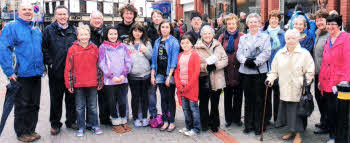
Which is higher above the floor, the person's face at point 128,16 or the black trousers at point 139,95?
the person's face at point 128,16

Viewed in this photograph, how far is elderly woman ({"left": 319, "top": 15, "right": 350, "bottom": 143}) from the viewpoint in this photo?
4078 mm

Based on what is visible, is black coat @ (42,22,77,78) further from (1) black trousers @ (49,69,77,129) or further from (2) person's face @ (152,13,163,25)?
(2) person's face @ (152,13,163,25)

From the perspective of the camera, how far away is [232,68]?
199 inches

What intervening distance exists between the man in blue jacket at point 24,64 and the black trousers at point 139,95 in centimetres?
151

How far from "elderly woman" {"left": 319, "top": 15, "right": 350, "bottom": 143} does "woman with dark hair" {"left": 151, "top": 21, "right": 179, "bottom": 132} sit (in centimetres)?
223

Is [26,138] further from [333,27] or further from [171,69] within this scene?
[333,27]

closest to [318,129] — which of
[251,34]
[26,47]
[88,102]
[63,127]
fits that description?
[251,34]

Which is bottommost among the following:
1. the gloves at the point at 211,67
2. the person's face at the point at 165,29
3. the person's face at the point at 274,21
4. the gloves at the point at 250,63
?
the gloves at the point at 211,67

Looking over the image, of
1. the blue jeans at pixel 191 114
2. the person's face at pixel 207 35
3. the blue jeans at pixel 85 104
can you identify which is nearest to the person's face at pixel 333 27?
the person's face at pixel 207 35

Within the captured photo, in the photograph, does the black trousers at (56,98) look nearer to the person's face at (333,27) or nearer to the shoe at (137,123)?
the shoe at (137,123)

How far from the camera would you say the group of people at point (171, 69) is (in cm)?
440

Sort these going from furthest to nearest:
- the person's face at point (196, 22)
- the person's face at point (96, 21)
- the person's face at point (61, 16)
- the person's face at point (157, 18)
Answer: the person's face at point (196, 22)
the person's face at point (157, 18)
the person's face at point (96, 21)
the person's face at point (61, 16)

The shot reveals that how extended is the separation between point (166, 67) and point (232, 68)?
43.6 inches

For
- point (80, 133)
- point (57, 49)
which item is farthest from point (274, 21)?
point (80, 133)
